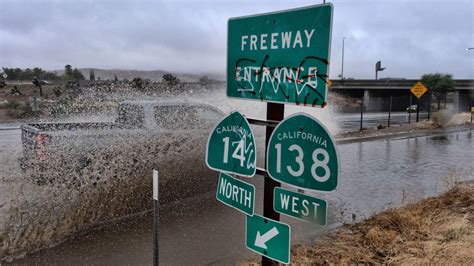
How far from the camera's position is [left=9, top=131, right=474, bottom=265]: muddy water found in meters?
4.52

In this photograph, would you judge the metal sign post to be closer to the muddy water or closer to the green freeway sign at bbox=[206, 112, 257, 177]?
the green freeway sign at bbox=[206, 112, 257, 177]

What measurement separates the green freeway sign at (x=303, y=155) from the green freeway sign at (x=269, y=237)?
31 cm

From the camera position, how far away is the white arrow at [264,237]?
2623 mm

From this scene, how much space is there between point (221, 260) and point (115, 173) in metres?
2.51

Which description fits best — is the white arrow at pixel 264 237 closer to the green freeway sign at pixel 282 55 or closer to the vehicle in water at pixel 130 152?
the green freeway sign at pixel 282 55

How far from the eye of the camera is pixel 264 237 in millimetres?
2688

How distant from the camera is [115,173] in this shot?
20.3ft

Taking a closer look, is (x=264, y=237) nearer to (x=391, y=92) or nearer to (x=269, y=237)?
(x=269, y=237)

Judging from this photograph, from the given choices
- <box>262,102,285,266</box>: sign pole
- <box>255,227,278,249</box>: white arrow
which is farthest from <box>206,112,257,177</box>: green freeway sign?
<box>255,227,278,249</box>: white arrow

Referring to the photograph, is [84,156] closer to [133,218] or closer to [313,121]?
[133,218]

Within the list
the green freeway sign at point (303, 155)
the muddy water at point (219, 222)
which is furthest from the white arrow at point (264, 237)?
the muddy water at point (219, 222)

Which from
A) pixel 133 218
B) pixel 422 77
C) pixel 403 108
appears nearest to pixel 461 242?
pixel 133 218

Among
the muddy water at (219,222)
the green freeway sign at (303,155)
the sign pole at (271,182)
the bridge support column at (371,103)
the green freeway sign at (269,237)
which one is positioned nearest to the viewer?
the green freeway sign at (303,155)

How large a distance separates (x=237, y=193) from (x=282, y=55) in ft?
3.23
